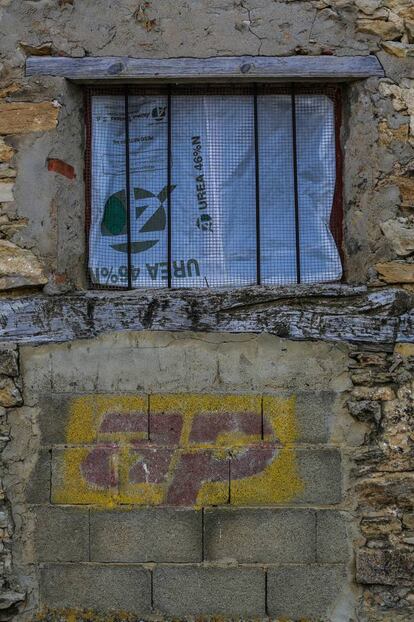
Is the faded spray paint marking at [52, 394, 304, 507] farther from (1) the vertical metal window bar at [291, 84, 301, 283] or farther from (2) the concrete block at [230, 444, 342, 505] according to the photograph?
(1) the vertical metal window bar at [291, 84, 301, 283]

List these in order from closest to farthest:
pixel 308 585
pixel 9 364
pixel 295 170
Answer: pixel 308 585 → pixel 9 364 → pixel 295 170

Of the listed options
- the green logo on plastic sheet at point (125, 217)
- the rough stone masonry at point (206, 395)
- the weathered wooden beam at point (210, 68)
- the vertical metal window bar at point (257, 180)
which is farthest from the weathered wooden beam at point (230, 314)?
the weathered wooden beam at point (210, 68)

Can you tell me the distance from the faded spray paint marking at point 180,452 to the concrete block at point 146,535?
7 cm

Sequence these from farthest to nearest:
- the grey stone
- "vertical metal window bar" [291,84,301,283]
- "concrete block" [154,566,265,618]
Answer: "vertical metal window bar" [291,84,301,283] < the grey stone < "concrete block" [154,566,265,618]

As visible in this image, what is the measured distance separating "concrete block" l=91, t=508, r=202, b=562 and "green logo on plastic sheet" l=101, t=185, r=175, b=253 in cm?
140

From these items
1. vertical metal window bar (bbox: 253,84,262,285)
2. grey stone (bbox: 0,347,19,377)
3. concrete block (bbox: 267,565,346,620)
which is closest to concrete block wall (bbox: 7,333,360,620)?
concrete block (bbox: 267,565,346,620)

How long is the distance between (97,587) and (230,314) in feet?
5.02

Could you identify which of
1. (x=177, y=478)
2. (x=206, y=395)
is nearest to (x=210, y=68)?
(x=206, y=395)

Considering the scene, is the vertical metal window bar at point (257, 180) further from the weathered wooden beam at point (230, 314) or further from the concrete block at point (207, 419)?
the concrete block at point (207, 419)

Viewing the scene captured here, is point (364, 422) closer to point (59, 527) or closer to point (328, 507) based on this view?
point (328, 507)

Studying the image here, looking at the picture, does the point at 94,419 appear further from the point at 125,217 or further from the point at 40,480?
the point at 125,217

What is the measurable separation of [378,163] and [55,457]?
88.1 inches

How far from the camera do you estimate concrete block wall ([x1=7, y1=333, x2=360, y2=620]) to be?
4.42 m

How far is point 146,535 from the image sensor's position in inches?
175
